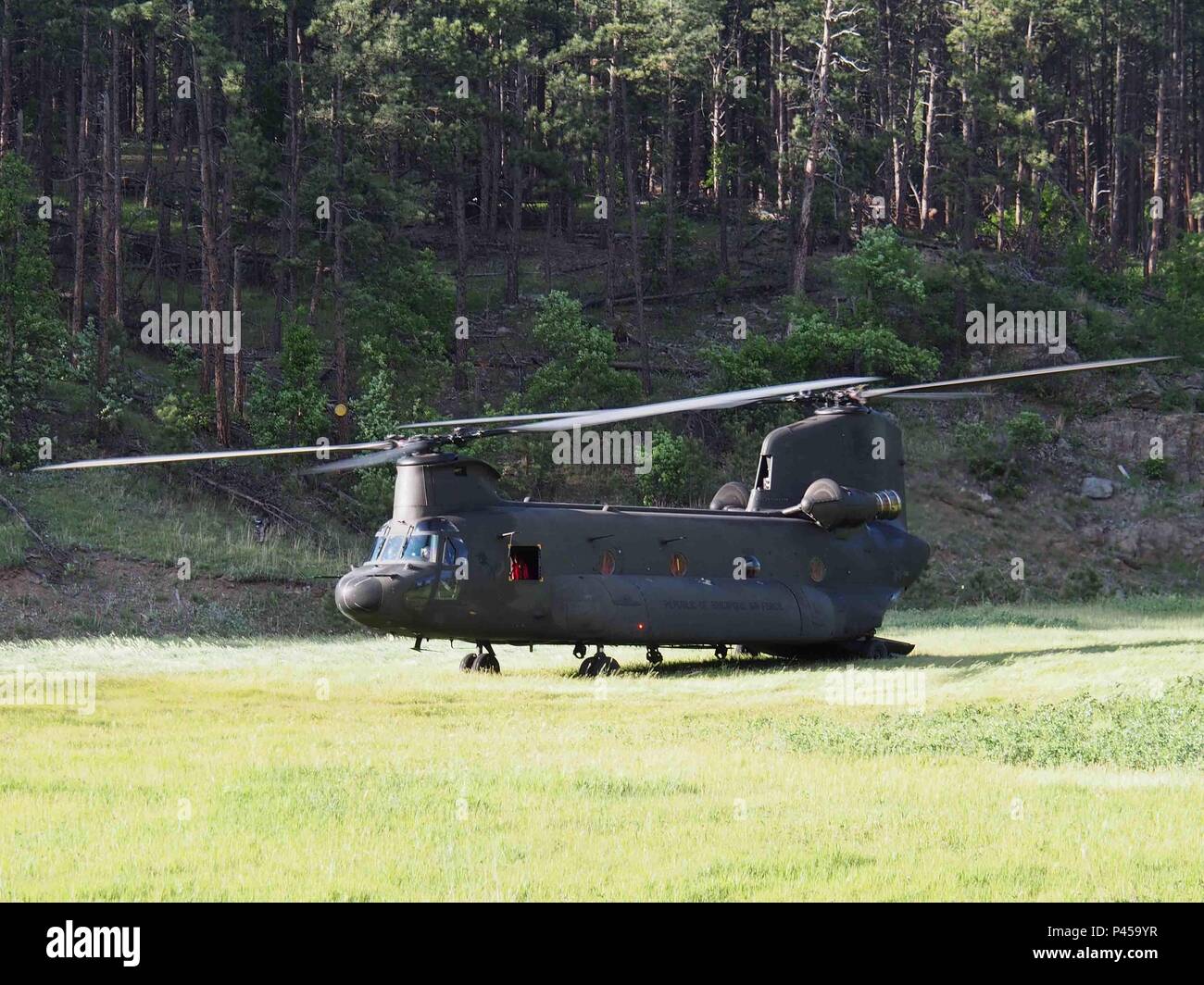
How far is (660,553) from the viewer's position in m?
24.1

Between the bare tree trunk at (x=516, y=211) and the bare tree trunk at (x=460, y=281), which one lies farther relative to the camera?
the bare tree trunk at (x=516, y=211)

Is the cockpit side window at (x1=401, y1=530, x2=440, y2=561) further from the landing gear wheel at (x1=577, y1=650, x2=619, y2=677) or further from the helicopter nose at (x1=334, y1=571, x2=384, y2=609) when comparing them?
Result: the landing gear wheel at (x1=577, y1=650, x2=619, y2=677)

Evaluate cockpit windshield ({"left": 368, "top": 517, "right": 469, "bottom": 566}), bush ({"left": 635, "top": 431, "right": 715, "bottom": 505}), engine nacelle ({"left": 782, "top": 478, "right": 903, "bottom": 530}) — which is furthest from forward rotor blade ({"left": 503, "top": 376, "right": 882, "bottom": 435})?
bush ({"left": 635, "top": 431, "right": 715, "bottom": 505})

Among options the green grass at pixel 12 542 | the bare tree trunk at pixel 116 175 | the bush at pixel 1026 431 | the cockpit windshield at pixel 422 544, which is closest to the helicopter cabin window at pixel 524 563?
the cockpit windshield at pixel 422 544

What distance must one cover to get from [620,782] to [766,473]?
536 inches

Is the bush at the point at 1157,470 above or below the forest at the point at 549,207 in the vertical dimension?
below

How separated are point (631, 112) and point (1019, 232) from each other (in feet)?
62.1

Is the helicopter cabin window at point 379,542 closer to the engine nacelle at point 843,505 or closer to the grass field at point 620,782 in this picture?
the grass field at point 620,782

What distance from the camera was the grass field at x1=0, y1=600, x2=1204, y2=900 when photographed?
1033 cm

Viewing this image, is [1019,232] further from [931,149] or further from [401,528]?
[401,528]

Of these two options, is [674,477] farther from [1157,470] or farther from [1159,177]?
[1159,177]

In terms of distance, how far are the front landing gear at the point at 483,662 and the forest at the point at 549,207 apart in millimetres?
17611

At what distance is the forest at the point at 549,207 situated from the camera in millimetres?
44906

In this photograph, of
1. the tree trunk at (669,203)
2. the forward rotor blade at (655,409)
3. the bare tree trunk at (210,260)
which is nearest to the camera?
the forward rotor blade at (655,409)
